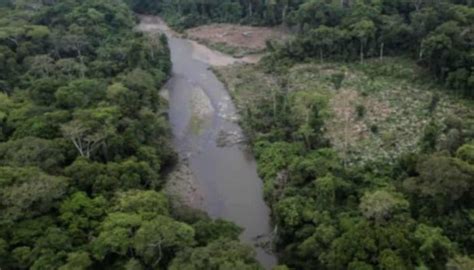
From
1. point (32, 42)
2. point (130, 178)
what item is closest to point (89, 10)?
point (32, 42)

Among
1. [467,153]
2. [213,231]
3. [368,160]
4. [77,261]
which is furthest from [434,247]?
[77,261]

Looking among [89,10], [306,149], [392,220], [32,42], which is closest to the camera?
[392,220]

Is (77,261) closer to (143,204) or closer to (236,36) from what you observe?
(143,204)

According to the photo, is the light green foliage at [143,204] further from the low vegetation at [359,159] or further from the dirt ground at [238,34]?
the dirt ground at [238,34]

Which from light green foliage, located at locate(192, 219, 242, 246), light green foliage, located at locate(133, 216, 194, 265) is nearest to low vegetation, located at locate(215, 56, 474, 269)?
light green foliage, located at locate(192, 219, 242, 246)

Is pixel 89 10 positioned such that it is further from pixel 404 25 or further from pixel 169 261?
pixel 169 261
